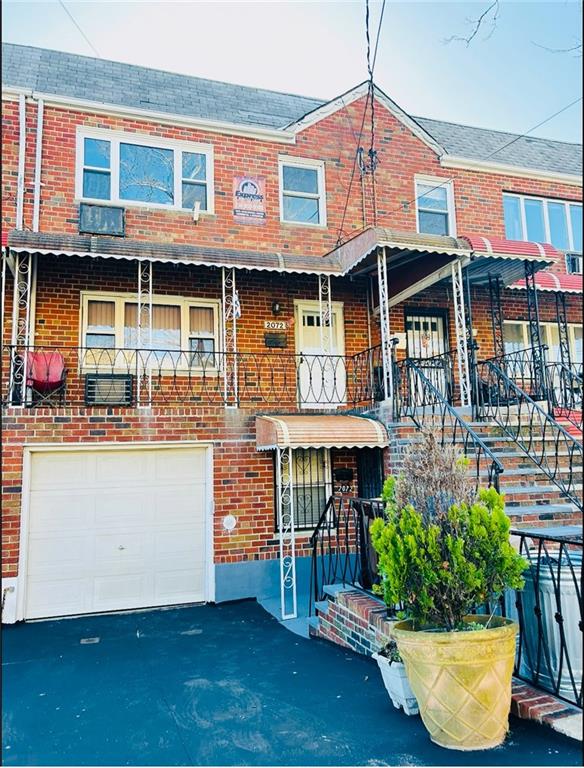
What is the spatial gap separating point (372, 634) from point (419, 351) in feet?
21.5

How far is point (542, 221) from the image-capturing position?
40.9ft

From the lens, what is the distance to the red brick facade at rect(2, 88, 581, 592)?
859 centimetres

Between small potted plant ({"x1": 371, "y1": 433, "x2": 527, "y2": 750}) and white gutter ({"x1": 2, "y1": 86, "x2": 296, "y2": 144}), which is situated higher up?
white gutter ({"x1": 2, "y1": 86, "x2": 296, "y2": 144})

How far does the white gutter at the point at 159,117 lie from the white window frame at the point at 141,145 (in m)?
0.33

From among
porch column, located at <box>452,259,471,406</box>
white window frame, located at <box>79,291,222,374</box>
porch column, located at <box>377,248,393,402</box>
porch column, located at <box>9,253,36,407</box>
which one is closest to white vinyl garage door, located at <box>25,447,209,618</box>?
porch column, located at <box>9,253,36,407</box>

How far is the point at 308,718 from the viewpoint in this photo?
4.31m

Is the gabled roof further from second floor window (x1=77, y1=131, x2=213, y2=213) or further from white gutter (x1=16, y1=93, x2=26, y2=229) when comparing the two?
second floor window (x1=77, y1=131, x2=213, y2=213)

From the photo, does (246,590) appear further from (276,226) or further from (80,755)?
(276,226)

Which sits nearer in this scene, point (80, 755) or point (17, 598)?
point (80, 755)

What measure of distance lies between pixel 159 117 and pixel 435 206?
5.68m

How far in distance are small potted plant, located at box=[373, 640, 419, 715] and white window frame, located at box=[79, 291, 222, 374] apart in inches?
234

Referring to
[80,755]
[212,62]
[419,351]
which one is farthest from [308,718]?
[212,62]

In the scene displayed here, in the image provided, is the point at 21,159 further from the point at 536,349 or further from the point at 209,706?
the point at 536,349

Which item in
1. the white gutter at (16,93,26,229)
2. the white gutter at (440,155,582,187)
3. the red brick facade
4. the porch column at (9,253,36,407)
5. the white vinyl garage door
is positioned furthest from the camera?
the white gutter at (440,155,582,187)
